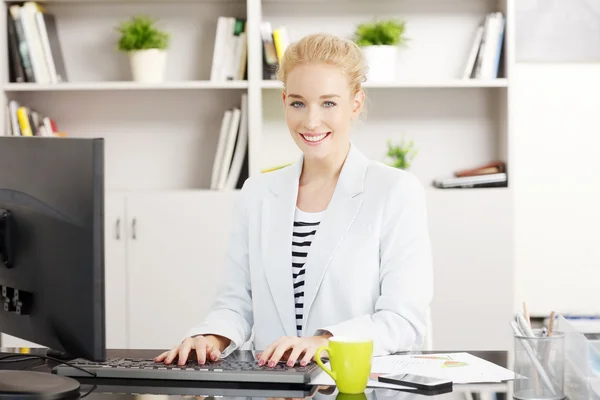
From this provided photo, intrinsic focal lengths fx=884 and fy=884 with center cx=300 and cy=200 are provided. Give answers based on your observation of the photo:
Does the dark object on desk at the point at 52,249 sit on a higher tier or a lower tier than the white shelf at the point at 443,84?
lower

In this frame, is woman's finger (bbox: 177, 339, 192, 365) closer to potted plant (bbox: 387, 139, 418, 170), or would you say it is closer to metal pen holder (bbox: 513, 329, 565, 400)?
metal pen holder (bbox: 513, 329, 565, 400)

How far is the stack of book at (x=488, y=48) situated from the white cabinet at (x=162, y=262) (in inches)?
43.5

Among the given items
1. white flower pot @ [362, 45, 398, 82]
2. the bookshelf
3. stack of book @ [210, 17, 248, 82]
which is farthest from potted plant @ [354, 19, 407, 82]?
stack of book @ [210, 17, 248, 82]

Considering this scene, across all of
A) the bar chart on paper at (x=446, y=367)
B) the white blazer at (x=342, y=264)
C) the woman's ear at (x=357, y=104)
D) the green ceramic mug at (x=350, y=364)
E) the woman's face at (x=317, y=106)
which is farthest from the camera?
the woman's ear at (x=357, y=104)

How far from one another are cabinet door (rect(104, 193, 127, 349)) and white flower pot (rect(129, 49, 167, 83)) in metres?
0.50

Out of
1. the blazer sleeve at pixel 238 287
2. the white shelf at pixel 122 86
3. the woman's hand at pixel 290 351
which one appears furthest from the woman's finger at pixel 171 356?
the white shelf at pixel 122 86

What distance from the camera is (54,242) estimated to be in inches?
54.2

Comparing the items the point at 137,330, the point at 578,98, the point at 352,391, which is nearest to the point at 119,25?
the point at 137,330

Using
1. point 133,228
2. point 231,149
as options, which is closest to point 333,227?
point 231,149

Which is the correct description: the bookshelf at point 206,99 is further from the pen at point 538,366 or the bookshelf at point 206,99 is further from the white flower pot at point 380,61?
the pen at point 538,366

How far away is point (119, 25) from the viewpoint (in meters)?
3.82

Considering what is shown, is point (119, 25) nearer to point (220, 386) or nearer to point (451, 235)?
point (451, 235)

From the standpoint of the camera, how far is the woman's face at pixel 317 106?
2031mm

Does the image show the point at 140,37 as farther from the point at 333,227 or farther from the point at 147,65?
the point at 333,227
